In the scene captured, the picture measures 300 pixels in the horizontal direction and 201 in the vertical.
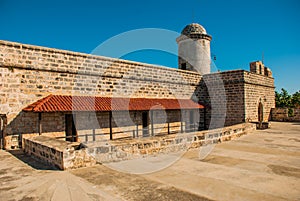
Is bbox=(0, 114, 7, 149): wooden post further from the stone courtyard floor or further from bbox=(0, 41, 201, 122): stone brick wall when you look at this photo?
the stone courtyard floor

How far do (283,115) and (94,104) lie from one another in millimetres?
17024

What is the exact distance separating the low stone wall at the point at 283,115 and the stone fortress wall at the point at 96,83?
2.96 ft

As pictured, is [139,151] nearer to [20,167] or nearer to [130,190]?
[130,190]

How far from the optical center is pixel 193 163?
6176 mm

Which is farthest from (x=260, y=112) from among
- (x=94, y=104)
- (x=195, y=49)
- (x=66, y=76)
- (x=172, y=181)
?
(x=172, y=181)

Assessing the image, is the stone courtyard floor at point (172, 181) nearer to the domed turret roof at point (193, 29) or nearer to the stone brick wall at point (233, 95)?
the stone brick wall at point (233, 95)

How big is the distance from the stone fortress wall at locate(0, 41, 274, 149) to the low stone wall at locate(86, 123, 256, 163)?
4.76 metres

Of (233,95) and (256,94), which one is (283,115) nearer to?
A: (256,94)

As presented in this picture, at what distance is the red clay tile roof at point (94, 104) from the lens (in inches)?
357

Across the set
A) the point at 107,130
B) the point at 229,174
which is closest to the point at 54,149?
the point at 229,174

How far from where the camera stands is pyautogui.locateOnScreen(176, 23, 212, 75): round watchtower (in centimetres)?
2112

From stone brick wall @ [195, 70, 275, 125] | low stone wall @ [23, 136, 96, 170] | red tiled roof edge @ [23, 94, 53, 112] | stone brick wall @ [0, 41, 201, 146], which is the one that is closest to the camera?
low stone wall @ [23, 136, 96, 170]

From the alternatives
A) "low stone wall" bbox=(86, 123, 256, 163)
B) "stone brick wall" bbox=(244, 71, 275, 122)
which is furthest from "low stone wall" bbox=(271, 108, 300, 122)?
"low stone wall" bbox=(86, 123, 256, 163)

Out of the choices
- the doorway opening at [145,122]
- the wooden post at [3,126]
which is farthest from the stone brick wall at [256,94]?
the wooden post at [3,126]
